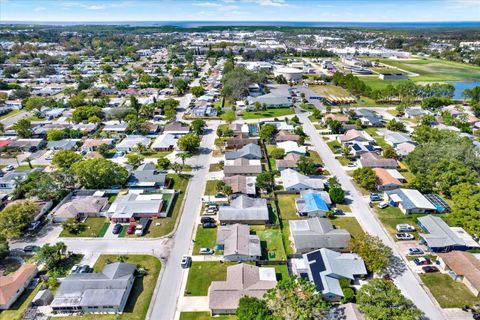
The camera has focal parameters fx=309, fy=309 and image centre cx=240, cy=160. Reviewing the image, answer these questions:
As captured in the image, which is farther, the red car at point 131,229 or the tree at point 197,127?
the tree at point 197,127

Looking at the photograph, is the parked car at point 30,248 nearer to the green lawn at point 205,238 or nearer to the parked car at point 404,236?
the green lawn at point 205,238

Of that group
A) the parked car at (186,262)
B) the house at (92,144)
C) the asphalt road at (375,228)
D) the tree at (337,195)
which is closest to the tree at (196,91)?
the house at (92,144)

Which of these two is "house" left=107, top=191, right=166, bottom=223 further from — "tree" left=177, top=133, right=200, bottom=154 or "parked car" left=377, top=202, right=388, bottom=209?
"parked car" left=377, top=202, right=388, bottom=209

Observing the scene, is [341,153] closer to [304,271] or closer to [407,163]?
[407,163]

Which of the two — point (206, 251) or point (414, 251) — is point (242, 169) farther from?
point (414, 251)

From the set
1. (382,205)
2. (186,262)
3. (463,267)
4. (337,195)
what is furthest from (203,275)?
(382,205)

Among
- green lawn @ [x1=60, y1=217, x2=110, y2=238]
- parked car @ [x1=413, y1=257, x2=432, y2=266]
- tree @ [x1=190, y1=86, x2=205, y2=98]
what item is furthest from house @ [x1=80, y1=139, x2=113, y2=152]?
parked car @ [x1=413, y1=257, x2=432, y2=266]
